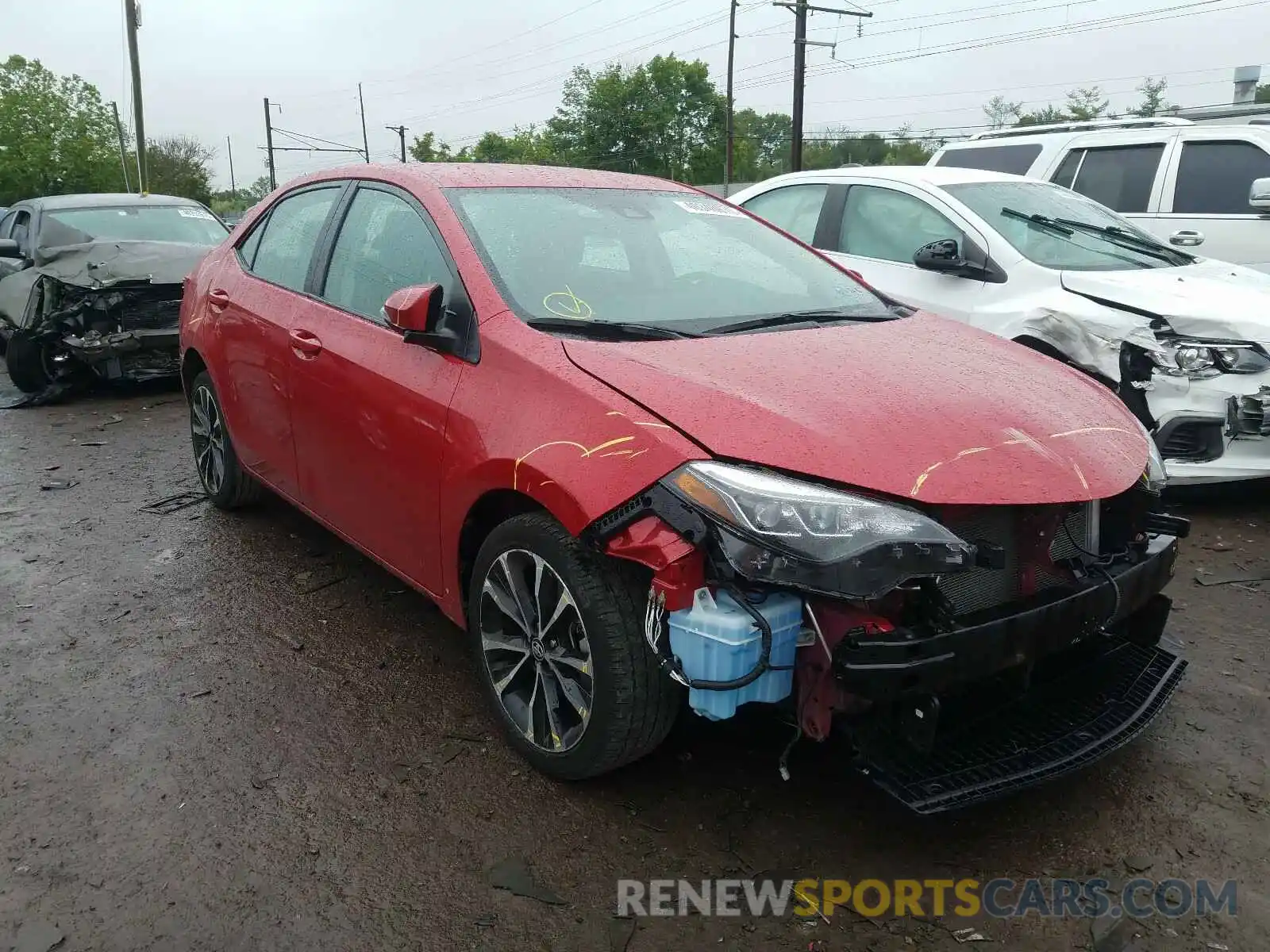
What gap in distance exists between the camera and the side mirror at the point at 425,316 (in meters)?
2.96

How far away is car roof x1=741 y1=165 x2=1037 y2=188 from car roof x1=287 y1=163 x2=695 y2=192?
2.37 meters

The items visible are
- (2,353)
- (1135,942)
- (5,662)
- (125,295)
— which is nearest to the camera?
(1135,942)

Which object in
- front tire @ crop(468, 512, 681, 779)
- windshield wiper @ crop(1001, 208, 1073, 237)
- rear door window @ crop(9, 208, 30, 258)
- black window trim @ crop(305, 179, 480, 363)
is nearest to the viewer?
front tire @ crop(468, 512, 681, 779)

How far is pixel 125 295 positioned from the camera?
7961 mm

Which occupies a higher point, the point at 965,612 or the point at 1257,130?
the point at 1257,130

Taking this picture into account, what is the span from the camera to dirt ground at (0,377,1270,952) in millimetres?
2295

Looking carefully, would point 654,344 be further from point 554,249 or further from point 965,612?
point 965,612

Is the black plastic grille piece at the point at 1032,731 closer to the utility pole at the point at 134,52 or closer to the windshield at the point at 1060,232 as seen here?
the windshield at the point at 1060,232

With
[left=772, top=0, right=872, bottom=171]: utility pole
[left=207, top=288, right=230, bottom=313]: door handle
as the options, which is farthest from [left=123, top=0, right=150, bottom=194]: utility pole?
[left=207, top=288, right=230, bottom=313]: door handle

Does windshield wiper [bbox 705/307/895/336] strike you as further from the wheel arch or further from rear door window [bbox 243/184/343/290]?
rear door window [bbox 243/184/343/290]

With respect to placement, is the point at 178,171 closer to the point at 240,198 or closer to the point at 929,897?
the point at 240,198

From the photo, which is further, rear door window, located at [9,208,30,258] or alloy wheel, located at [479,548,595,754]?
rear door window, located at [9,208,30,258]

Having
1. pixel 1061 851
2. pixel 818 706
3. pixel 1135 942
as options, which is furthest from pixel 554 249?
pixel 1135 942

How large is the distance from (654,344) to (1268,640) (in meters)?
2.65
